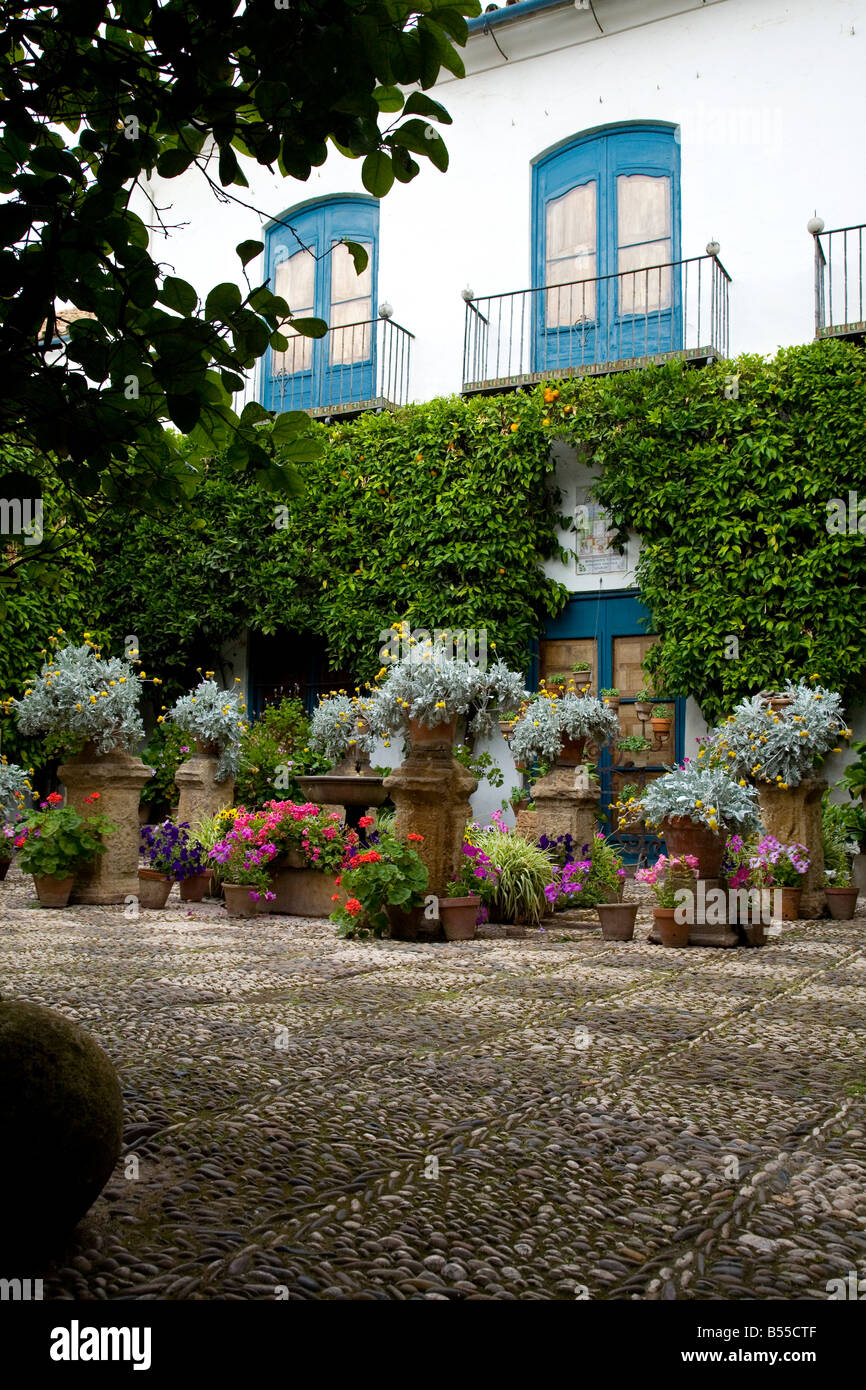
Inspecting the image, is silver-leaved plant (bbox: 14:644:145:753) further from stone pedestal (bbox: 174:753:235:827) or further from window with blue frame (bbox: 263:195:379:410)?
window with blue frame (bbox: 263:195:379:410)

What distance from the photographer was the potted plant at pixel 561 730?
802cm

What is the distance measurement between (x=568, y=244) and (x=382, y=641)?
4997 millimetres

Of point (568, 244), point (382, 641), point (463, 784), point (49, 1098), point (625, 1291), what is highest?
point (568, 244)

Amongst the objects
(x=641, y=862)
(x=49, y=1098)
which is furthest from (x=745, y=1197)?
(x=641, y=862)

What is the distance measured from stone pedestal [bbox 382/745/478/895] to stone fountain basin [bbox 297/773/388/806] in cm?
171

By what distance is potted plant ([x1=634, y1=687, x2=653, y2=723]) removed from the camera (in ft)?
34.5

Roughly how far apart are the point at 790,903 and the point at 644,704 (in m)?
3.35

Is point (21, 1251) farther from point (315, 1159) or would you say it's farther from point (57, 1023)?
point (315, 1159)

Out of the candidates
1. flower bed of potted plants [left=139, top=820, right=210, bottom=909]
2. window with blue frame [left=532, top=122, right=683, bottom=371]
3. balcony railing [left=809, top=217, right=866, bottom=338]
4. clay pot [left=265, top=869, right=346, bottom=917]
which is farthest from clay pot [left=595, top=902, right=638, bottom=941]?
window with blue frame [left=532, top=122, right=683, bottom=371]

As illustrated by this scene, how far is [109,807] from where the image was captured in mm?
8086

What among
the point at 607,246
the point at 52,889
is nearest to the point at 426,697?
the point at 52,889

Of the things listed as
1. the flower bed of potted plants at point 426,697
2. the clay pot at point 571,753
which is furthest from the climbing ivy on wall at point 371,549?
the flower bed of potted plants at point 426,697

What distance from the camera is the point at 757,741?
25.1 ft

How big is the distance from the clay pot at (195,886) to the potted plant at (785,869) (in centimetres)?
432
